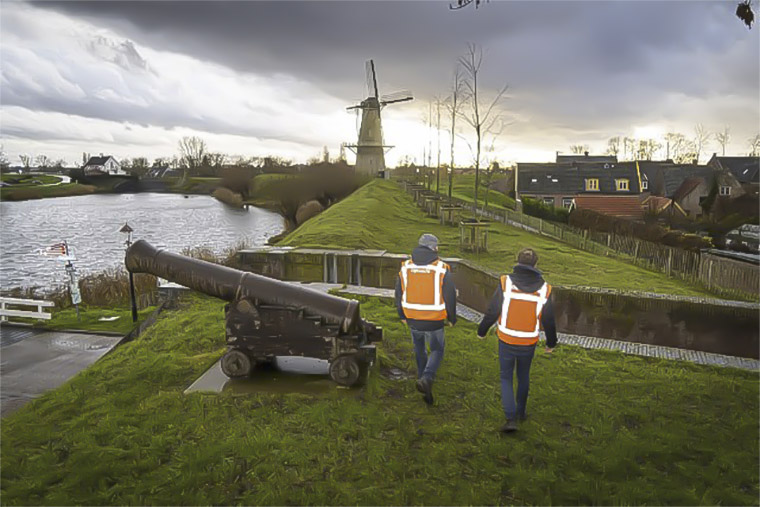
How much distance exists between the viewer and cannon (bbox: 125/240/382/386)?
4.78 metres

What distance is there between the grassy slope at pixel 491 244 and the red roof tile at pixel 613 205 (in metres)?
12.8

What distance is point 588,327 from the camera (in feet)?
28.9

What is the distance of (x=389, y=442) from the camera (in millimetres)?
3973

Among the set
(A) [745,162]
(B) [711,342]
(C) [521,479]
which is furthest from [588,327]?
(A) [745,162]

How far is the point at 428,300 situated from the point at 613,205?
33380mm

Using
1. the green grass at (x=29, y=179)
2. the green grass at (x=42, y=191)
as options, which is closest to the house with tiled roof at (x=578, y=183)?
the green grass at (x=42, y=191)

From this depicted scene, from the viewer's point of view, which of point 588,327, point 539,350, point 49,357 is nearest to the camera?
point 539,350

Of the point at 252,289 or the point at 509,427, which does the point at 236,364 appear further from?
the point at 509,427

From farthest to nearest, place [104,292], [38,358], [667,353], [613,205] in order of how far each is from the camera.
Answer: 1. [613,205]
2. [104,292]
3. [38,358]
4. [667,353]

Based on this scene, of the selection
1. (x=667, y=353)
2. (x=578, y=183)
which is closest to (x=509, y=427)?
(x=667, y=353)

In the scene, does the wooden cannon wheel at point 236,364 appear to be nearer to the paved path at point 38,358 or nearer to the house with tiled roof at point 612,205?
the paved path at point 38,358

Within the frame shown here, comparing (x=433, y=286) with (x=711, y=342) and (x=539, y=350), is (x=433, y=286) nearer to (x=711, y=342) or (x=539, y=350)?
(x=539, y=350)

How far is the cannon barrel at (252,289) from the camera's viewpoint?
4766 millimetres

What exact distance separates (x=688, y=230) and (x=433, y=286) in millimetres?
29867
